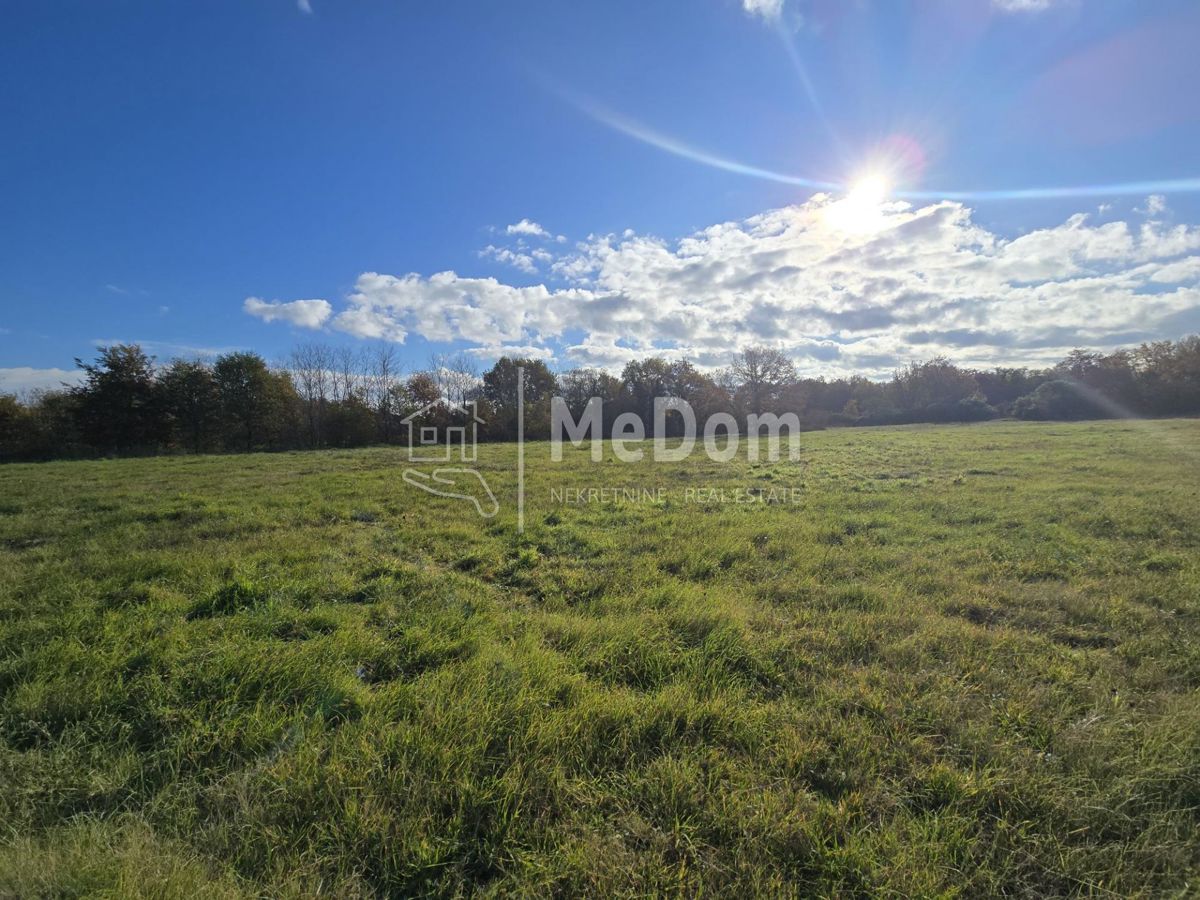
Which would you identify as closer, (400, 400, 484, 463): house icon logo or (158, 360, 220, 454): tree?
(158, 360, 220, 454): tree

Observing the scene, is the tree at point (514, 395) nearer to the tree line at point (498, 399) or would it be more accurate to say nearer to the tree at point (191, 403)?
the tree line at point (498, 399)

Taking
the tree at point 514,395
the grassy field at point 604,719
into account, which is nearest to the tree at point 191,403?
the tree at point 514,395

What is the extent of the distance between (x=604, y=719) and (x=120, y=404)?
143 feet

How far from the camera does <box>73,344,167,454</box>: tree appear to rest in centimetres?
Result: 3052

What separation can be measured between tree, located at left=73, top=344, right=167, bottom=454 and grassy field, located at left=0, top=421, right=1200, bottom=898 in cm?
3500

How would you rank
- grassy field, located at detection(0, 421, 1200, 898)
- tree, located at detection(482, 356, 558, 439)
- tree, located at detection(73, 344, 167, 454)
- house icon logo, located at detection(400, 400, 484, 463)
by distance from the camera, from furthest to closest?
tree, located at detection(482, 356, 558, 439), house icon logo, located at detection(400, 400, 484, 463), tree, located at detection(73, 344, 167, 454), grassy field, located at detection(0, 421, 1200, 898)

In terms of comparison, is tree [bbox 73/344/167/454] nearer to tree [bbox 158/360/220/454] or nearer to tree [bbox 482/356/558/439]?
tree [bbox 158/360/220/454]

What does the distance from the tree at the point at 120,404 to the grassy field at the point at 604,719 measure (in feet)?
115

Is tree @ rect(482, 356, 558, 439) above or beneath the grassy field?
above

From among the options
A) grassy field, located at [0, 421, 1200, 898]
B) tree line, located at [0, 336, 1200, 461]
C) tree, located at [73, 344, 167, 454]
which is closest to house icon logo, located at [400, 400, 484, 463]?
tree line, located at [0, 336, 1200, 461]

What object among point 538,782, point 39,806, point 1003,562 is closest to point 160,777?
point 39,806

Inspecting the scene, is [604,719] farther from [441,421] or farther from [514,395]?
[514,395]

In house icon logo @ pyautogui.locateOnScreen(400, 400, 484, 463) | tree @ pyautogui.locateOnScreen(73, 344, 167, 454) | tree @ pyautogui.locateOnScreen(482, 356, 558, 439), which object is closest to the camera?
tree @ pyautogui.locateOnScreen(73, 344, 167, 454)

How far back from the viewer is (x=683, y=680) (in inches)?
128
